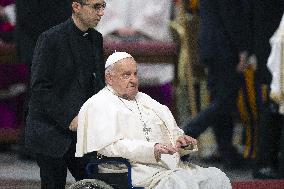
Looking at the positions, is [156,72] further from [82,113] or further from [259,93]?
[82,113]

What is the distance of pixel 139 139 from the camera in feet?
25.5

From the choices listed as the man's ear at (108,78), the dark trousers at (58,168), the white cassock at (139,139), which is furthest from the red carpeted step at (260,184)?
the man's ear at (108,78)

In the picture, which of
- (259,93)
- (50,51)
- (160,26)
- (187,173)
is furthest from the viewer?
(160,26)

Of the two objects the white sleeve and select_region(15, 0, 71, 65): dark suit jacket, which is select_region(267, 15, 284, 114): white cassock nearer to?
select_region(15, 0, 71, 65): dark suit jacket

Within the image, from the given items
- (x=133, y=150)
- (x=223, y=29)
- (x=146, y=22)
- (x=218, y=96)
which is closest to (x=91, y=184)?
(x=133, y=150)

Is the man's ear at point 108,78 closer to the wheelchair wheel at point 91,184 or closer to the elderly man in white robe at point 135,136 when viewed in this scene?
the elderly man in white robe at point 135,136

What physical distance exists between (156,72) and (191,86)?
0.54 m

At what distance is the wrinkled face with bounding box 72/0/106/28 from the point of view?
8.12 m

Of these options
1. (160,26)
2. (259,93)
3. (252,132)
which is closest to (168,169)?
(259,93)

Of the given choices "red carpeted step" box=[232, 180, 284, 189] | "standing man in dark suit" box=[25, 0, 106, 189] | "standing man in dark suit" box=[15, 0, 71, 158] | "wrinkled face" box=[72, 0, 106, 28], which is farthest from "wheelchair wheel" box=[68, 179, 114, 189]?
"standing man in dark suit" box=[15, 0, 71, 158]

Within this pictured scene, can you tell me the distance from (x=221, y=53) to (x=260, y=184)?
4.92 feet

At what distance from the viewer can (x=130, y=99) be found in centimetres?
798

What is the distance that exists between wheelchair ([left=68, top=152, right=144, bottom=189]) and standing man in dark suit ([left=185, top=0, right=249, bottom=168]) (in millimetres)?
3027

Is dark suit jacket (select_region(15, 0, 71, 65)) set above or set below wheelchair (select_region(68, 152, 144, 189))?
above
